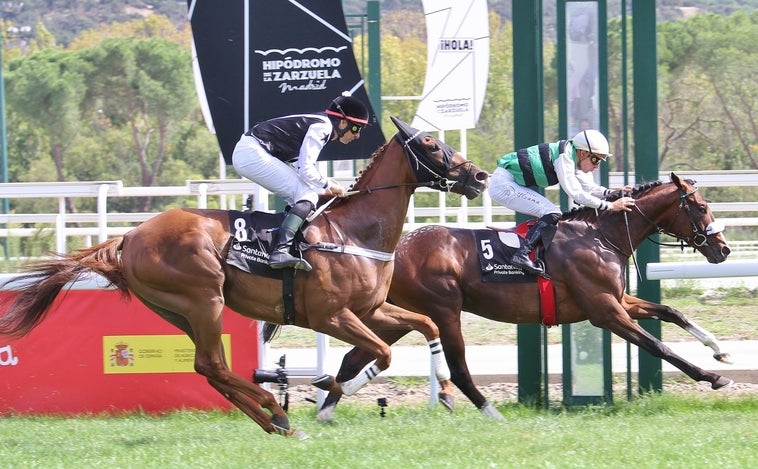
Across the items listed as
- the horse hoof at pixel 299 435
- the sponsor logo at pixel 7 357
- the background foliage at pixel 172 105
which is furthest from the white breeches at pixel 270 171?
the background foliage at pixel 172 105

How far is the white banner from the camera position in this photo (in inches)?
597

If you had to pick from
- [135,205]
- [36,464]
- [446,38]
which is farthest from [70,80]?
[36,464]

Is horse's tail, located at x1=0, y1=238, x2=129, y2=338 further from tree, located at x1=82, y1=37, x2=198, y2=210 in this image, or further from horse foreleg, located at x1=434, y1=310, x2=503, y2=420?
tree, located at x1=82, y1=37, x2=198, y2=210

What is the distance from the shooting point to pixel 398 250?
29.2 ft

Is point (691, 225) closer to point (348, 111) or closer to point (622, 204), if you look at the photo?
point (622, 204)

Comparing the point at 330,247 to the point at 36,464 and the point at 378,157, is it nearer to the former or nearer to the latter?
the point at 378,157

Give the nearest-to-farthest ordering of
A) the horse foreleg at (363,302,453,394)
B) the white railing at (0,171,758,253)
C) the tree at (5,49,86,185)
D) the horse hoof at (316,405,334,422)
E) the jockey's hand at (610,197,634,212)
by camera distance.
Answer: the horse foreleg at (363,302,453,394), the horse hoof at (316,405,334,422), the jockey's hand at (610,197,634,212), the white railing at (0,171,758,253), the tree at (5,49,86,185)

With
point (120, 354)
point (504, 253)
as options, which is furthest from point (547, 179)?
point (120, 354)

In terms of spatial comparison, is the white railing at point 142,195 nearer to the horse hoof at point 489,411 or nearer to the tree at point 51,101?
the horse hoof at point 489,411

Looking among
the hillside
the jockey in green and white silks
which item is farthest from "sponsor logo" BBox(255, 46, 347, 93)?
the hillside

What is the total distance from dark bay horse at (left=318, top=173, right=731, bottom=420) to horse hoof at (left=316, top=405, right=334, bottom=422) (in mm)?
305

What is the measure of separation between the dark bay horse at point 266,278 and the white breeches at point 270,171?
230mm

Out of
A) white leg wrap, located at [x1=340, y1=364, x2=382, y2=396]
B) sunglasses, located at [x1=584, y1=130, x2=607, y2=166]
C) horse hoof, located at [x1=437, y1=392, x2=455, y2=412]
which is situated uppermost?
sunglasses, located at [x1=584, y1=130, x2=607, y2=166]

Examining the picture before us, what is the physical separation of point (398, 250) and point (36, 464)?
11.2ft
